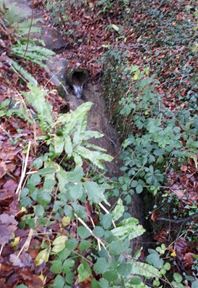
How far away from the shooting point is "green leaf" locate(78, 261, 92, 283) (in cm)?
180

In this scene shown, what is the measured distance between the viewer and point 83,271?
1828 mm

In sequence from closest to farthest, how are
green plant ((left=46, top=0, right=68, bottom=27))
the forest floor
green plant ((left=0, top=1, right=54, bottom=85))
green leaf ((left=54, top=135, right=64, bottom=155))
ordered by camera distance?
the forest floor, green leaf ((left=54, top=135, right=64, bottom=155)), green plant ((left=0, top=1, right=54, bottom=85)), green plant ((left=46, top=0, right=68, bottom=27))

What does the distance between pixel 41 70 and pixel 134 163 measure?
2.71m

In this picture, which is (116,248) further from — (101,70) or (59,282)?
(101,70)

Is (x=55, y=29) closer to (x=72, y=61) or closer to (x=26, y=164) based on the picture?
(x=72, y=61)

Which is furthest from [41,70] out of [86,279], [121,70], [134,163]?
[86,279]

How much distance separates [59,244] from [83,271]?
234mm

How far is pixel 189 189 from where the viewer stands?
3725 millimetres

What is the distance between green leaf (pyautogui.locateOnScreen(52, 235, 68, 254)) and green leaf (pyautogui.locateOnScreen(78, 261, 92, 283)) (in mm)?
180

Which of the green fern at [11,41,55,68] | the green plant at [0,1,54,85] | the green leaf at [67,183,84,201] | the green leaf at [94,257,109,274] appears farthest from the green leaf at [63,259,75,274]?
the green fern at [11,41,55,68]

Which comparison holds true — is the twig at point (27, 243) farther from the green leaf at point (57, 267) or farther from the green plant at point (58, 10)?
the green plant at point (58, 10)

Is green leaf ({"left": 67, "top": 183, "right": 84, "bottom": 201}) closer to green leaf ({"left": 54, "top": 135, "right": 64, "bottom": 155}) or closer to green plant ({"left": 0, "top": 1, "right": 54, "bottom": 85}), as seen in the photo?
green leaf ({"left": 54, "top": 135, "right": 64, "bottom": 155})

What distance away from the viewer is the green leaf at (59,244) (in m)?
1.96

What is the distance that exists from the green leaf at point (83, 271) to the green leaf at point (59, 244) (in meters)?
0.18
